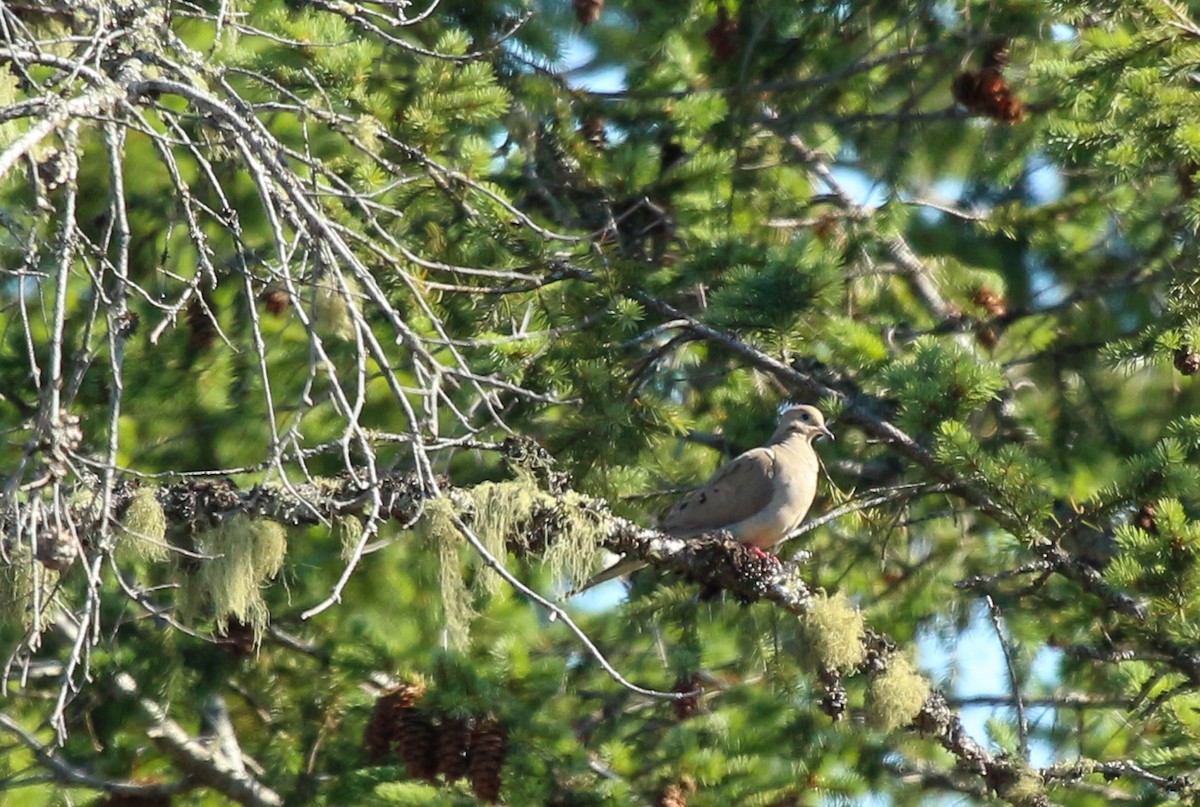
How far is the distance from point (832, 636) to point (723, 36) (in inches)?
140

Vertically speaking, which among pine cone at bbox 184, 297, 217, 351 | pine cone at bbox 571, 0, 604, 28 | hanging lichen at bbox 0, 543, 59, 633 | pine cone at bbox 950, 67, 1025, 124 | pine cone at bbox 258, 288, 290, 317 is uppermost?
pine cone at bbox 571, 0, 604, 28

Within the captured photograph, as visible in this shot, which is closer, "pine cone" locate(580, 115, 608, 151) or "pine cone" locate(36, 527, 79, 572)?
"pine cone" locate(36, 527, 79, 572)

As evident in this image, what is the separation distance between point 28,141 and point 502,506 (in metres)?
1.70

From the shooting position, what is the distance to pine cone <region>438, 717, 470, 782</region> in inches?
233

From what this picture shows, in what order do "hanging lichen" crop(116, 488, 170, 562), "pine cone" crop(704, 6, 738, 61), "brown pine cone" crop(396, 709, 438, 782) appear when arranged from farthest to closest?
1. "pine cone" crop(704, 6, 738, 61)
2. "brown pine cone" crop(396, 709, 438, 782)
3. "hanging lichen" crop(116, 488, 170, 562)

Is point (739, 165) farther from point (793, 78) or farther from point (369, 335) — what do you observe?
point (369, 335)

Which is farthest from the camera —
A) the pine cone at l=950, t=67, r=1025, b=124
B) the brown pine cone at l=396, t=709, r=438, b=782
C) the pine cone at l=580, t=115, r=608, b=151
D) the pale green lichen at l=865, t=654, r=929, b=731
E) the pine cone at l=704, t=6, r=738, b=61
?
the pine cone at l=580, t=115, r=608, b=151

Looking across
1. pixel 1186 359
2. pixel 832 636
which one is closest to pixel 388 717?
pixel 832 636

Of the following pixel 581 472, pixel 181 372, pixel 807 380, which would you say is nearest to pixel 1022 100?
pixel 807 380

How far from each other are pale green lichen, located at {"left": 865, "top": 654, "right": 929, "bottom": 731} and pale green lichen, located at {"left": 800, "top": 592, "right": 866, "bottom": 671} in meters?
0.15

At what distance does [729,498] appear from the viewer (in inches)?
241

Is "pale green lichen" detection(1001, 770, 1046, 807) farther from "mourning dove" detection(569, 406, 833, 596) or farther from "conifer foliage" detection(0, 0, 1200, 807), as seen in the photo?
"mourning dove" detection(569, 406, 833, 596)

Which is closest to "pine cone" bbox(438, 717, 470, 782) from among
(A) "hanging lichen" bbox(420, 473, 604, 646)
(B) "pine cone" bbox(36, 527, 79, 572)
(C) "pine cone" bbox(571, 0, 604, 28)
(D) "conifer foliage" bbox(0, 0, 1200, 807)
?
(D) "conifer foliage" bbox(0, 0, 1200, 807)

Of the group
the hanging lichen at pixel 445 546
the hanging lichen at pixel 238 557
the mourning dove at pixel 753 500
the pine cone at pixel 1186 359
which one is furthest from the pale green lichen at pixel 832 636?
the mourning dove at pixel 753 500
